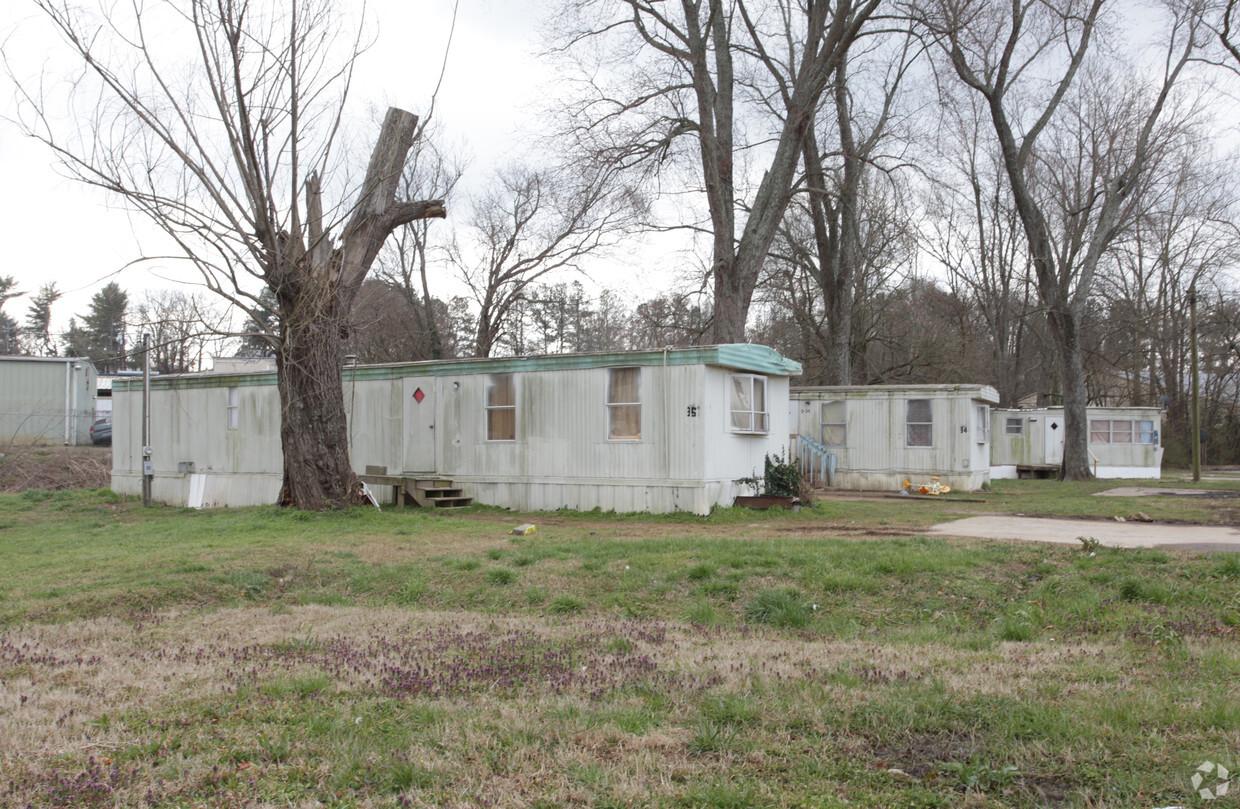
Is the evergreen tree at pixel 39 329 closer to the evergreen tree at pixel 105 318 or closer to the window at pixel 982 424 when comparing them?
the evergreen tree at pixel 105 318

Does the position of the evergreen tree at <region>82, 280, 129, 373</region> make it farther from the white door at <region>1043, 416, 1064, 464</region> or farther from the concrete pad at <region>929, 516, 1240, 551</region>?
the concrete pad at <region>929, 516, 1240, 551</region>

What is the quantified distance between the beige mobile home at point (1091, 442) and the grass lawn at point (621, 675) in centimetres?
2014

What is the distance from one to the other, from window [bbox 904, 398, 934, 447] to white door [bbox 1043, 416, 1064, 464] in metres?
8.92

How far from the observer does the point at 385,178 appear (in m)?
14.0

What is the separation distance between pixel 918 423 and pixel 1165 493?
4976 mm

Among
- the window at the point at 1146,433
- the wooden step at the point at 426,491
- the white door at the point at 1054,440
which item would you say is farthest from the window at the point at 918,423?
the window at the point at 1146,433

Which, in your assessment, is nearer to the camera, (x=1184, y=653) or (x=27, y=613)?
(x=1184, y=653)

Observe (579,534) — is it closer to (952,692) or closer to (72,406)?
(952,692)

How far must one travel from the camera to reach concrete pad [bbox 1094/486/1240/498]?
17.7m

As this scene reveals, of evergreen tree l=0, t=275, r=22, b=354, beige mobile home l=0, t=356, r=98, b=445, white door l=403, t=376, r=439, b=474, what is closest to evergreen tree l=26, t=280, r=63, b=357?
evergreen tree l=0, t=275, r=22, b=354

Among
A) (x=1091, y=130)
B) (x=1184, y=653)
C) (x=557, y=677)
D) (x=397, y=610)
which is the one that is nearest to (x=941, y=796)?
(x=557, y=677)

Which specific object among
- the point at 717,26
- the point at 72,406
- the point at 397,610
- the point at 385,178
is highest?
the point at 717,26

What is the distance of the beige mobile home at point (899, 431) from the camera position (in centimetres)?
2059

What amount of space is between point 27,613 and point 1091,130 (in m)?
27.2
